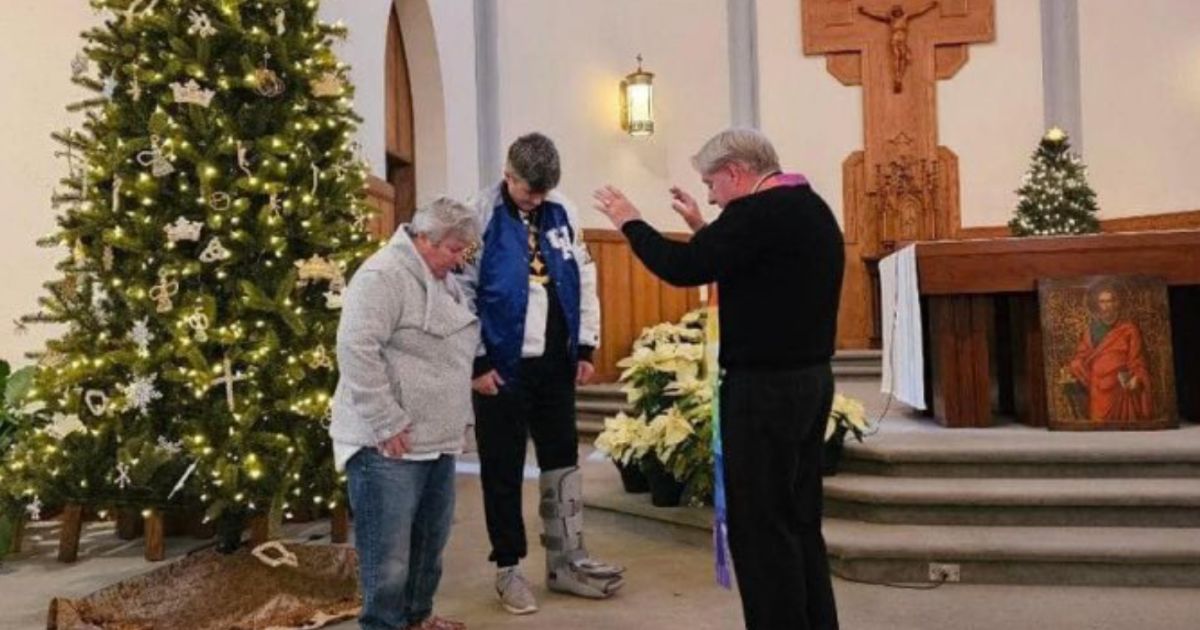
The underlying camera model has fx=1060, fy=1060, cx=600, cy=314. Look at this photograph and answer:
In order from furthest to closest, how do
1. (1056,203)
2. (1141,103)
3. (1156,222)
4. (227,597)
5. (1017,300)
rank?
(1141,103)
(1156,222)
(1056,203)
(1017,300)
(227,597)

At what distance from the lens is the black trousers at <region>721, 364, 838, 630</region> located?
99.8 inches

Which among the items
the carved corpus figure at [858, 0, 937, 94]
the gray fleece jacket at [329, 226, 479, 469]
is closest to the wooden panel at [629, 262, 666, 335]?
the carved corpus figure at [858, 0, 937, 94]

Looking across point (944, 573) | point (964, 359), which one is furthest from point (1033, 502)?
point (964, 359)

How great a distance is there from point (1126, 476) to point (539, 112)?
606 centimetres

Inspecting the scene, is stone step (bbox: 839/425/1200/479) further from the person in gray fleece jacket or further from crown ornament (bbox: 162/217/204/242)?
crown ornament (bbox: 162/217/204/242)

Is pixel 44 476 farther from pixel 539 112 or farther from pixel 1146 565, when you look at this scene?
pixel 539 112

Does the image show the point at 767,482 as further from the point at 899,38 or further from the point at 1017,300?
the point at 899,38

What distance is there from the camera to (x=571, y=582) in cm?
369

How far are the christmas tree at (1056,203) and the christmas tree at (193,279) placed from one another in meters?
4.11

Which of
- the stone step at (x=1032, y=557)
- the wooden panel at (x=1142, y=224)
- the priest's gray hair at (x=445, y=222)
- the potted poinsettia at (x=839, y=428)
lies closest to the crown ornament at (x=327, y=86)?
the priest's gray hair at (x=445, y=222)

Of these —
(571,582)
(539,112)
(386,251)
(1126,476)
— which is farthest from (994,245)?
(539,112)

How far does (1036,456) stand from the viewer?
14.1ft

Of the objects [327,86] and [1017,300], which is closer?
[327,86]

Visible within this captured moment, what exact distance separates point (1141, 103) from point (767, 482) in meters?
8.18
